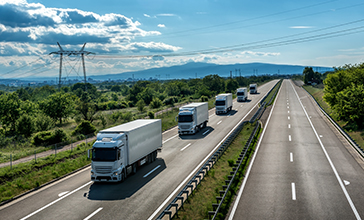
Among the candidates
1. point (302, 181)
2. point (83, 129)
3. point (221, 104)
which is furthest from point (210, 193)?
point (221, 104)

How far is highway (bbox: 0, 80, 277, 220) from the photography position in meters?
14.5

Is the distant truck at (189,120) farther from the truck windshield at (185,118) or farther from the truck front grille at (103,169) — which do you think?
the truck front grille at (103,169)

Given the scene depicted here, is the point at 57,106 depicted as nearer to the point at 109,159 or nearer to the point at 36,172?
the point at 36,172

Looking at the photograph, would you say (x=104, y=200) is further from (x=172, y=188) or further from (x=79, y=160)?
(x=79, y=160)

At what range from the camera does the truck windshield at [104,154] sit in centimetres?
1827

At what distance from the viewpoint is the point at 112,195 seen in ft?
55.4

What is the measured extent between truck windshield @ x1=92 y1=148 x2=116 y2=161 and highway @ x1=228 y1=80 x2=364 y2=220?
8380mm

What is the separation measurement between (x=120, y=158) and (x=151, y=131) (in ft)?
16.8

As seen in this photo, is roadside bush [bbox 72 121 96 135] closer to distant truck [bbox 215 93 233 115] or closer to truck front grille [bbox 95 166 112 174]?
truck front grille [bbox 95 166 112 174]

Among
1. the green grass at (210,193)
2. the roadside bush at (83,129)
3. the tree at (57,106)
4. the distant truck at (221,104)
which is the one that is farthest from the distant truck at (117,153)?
the tree at (57,106)

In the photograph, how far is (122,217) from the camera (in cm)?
1373

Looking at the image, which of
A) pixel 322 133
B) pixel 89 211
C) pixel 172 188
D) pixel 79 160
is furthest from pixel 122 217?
pixel 322 133

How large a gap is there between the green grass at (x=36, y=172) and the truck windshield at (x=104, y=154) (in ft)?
15.5

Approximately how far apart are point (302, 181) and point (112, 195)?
39.8 feet
